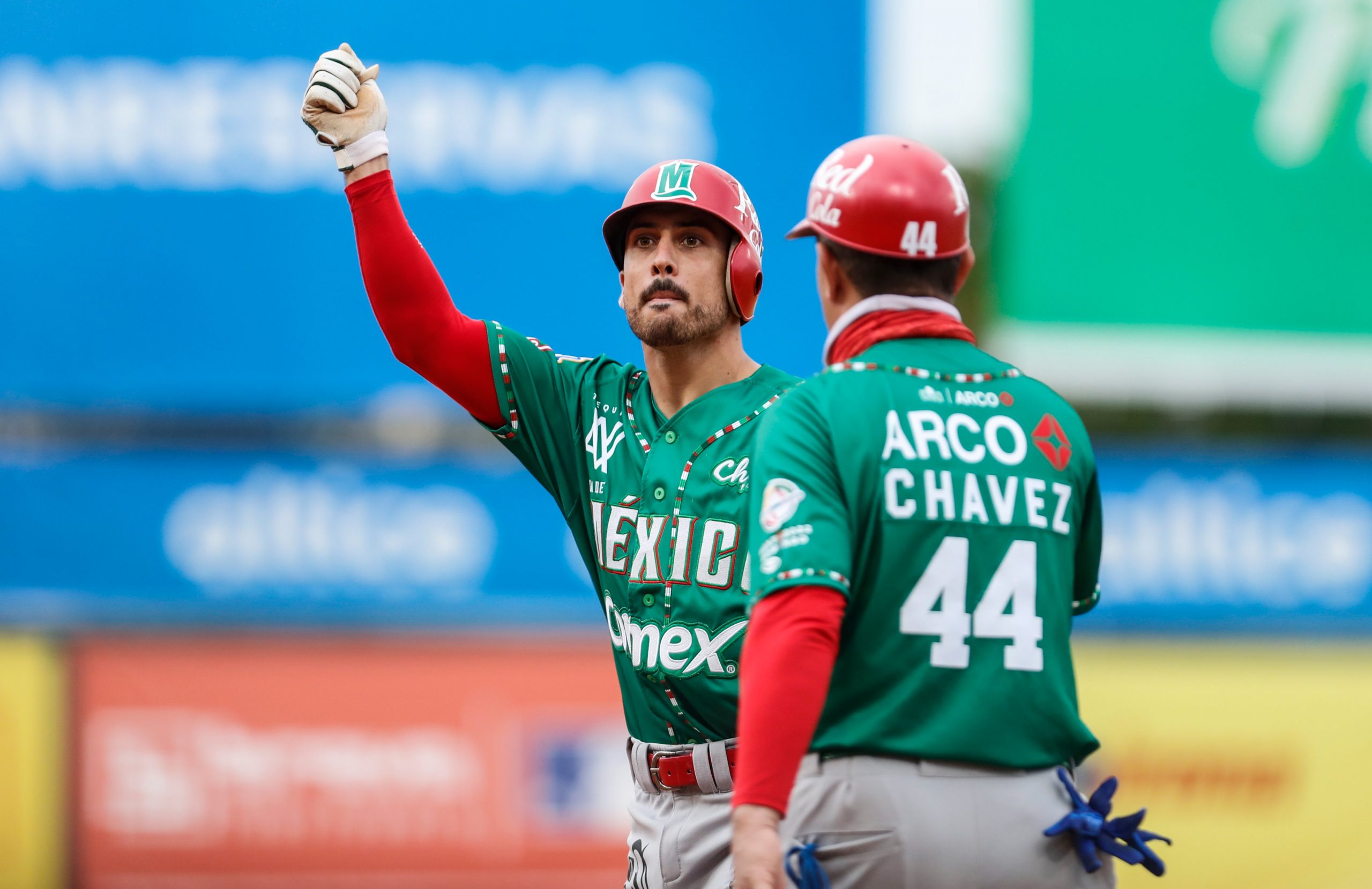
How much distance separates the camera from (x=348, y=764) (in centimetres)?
863

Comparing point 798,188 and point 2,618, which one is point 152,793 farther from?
point 798,188

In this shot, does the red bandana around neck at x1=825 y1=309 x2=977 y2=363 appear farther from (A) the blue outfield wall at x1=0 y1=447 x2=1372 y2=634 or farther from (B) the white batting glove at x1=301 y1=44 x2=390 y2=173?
(A) the blue outfield wall at x1=0 y1=447 x2=1372 y2=634

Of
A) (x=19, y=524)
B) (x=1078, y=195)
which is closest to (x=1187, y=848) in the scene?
(x=1078, y=195)

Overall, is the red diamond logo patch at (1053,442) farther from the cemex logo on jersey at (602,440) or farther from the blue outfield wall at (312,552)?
the blue outfield wall at (312,552)

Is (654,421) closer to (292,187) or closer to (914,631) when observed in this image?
(914,631)

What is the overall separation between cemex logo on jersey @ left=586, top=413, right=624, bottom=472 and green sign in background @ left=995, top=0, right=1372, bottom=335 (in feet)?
19.2

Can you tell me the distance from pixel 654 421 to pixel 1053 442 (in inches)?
51.0

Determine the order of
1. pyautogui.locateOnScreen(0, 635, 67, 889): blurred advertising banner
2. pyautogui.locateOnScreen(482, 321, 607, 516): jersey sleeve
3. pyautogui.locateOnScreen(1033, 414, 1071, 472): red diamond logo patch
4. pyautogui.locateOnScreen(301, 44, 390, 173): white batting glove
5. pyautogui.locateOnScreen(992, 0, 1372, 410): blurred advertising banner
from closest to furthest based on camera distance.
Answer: pyautogui.locateOnScreen(1033, 414, 1071, 472): red diamond logo patch
pyautogui.locateOnScreen(301, 44, 390, 173): white batting glove
pyautogui.locateOnScreen(482, 321, 607, 516): jersey sleeve
pyautogui.locateOnScreen(0, 635, 67, 889): blurred advertising banner
pyautogui.locateOnScreen(992, 0, 1372, 410): blurred advertising banner

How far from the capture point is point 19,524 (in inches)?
350

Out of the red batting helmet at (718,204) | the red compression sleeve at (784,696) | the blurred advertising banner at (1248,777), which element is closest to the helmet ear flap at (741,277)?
the red batting helmet at (718,204)

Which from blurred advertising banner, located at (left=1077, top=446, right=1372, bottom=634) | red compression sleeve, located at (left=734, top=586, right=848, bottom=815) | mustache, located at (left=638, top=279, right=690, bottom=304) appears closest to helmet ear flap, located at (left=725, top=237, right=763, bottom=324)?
mustache, located at (left=638, top=279, right=690, bottom=304)

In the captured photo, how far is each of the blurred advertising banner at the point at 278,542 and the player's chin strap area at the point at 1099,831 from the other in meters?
5.98

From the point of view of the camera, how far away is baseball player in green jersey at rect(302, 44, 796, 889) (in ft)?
12.5

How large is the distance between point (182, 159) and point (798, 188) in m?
3.48
